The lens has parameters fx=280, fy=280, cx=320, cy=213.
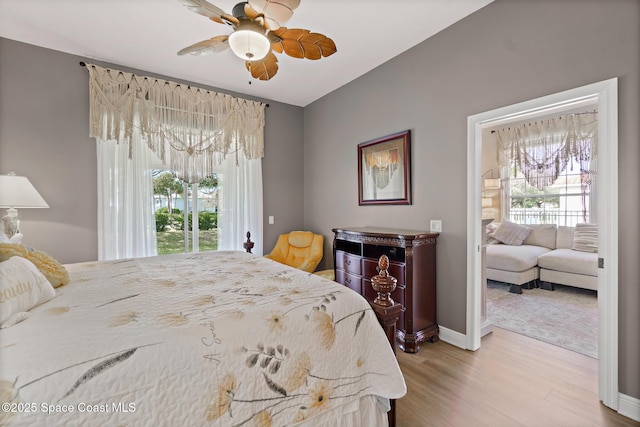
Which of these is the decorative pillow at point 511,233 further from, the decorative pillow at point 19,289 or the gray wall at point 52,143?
the gray wall at point 52,143

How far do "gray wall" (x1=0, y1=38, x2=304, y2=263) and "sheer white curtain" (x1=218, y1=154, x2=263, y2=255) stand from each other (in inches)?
55.5

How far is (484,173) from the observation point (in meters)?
5.77

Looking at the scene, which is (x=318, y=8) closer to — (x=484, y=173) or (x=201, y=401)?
(x=201, y=401)

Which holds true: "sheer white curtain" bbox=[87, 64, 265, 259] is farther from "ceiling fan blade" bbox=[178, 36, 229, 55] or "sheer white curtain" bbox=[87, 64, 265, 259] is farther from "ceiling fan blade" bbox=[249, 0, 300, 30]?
"ceiling fan blade" bbox=[249, 0, 300, 30]

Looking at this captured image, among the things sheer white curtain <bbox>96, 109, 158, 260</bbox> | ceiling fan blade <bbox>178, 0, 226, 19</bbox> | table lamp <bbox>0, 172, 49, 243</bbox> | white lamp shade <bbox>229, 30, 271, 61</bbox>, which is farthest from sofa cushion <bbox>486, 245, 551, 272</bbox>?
table lamp <bbox>0, 172, 49, 243</bbox>

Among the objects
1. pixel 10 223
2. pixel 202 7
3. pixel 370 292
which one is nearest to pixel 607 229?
pixel 370 292

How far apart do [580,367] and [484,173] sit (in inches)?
170

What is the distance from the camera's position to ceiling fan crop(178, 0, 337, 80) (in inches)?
64.6

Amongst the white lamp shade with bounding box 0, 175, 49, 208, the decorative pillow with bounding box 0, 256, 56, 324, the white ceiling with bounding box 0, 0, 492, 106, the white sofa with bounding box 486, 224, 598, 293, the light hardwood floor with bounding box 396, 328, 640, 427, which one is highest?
the white ceiling with bounding box 0, 0, 492, 106

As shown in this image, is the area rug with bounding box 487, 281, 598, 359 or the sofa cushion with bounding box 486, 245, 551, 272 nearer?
the area rug with bounding box 487, 281, 598, 359

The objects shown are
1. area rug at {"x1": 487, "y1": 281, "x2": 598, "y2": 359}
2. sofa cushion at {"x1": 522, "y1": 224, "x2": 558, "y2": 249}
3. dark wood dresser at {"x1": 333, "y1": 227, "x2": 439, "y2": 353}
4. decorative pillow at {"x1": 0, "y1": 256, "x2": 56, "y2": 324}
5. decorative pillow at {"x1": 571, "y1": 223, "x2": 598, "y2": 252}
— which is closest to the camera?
decorative pillow at {"x1": 0, "y1": 256, "x2": 56, "y2": 324}

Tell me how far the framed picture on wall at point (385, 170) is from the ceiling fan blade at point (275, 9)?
5.81 ft

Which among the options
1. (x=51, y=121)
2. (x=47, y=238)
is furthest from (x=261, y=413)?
(x=51, y=121)

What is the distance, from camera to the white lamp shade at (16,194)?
7.27 ft
